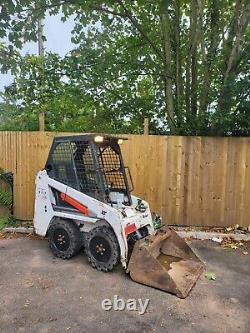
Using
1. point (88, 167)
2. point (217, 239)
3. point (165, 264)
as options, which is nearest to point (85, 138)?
point (88, 167)

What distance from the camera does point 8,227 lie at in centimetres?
523

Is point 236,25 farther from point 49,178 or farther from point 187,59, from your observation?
point 49,178

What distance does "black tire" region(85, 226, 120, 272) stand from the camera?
361 cm

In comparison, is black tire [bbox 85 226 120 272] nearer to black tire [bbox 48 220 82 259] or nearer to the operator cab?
black tire [bbox 48 220 82 259]

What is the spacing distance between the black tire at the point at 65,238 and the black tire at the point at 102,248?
222 millimetres

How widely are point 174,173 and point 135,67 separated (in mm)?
2588

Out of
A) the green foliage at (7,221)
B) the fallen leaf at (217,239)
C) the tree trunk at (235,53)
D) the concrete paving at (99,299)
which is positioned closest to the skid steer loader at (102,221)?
the concrete paving at (99,299)

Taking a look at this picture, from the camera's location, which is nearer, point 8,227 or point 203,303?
point 203,303

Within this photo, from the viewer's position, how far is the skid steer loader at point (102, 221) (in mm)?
3504

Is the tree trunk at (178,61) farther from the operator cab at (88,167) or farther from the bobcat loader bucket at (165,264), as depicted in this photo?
the bobcat loader bucket at (165,264)

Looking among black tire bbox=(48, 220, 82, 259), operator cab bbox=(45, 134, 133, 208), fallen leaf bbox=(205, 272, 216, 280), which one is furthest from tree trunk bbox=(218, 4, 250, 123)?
black tire bbox=(48, 220, 82, 259)

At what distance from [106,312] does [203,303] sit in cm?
98

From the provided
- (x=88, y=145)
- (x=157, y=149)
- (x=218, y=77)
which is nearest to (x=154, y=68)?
(x=218, y=77)

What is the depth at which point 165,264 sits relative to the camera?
145 inches
